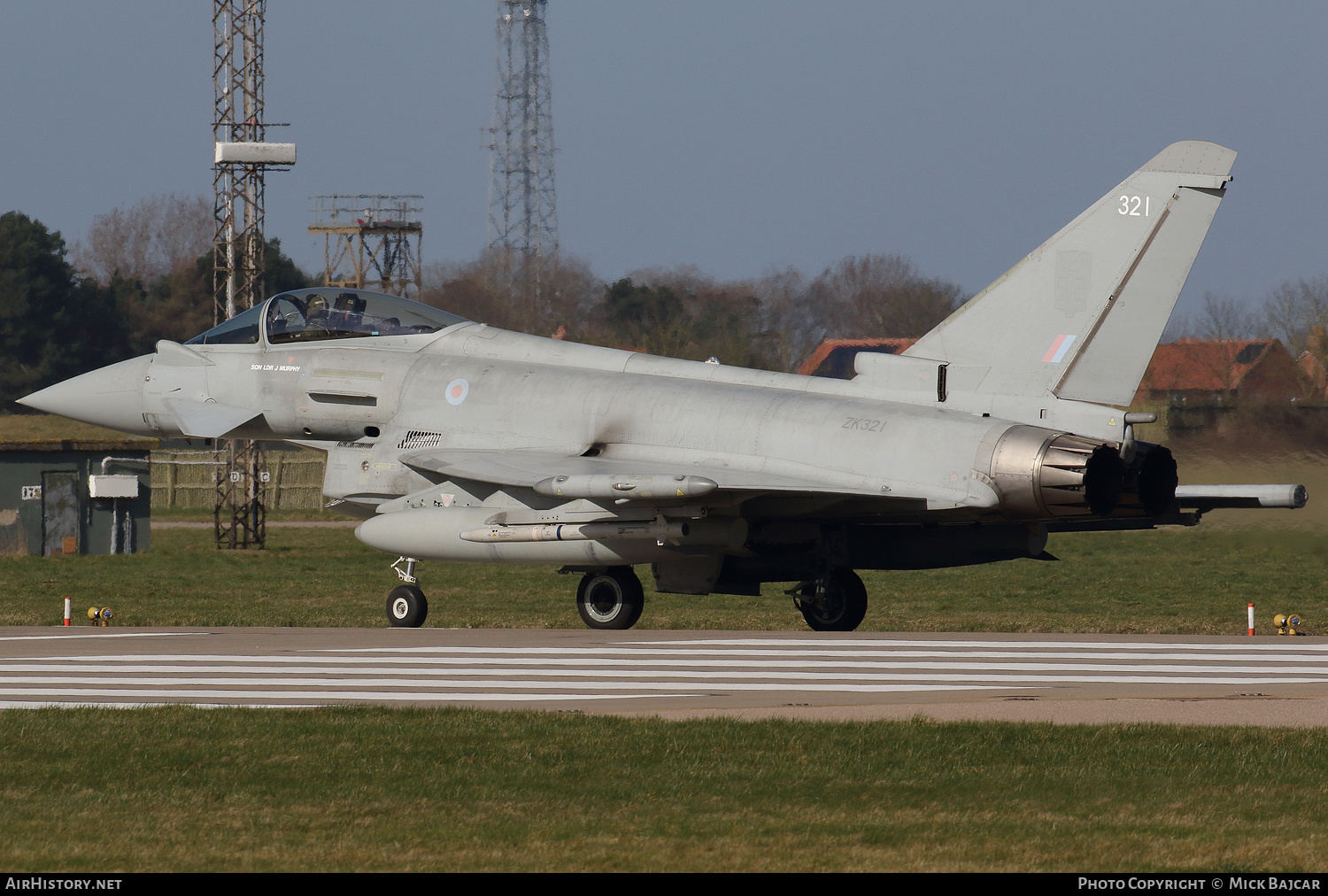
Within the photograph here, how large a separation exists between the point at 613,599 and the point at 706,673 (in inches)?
194

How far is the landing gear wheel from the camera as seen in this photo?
662 inches

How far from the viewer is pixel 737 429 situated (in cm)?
1545

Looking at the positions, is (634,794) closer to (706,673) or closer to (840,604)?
(706,673)

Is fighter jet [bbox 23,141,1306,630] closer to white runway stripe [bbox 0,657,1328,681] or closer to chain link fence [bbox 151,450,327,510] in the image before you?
white runway stripe [bbox 0,657,1328,681]

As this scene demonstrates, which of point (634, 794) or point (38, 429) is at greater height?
point (38, 429)

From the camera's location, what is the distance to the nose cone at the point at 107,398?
61.5ft

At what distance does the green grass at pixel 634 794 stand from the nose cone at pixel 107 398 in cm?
964

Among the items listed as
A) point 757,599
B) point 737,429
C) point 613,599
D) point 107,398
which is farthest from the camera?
point 757,599

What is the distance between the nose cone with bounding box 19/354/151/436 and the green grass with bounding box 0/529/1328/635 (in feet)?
7.84

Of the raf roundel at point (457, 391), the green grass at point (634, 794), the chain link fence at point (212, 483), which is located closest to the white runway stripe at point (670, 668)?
the green grass at point (634, 794)

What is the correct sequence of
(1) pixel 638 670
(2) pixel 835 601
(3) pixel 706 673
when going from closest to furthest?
(3) pixel 706 673
(1) pixel 638 670
(2) pixel 835 601

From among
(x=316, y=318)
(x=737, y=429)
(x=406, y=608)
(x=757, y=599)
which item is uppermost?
(x=316, y=318)

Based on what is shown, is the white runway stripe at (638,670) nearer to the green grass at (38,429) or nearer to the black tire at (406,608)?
the black tire at (406,608)

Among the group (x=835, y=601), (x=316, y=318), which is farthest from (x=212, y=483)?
(x=835, y=601)
